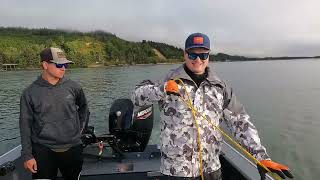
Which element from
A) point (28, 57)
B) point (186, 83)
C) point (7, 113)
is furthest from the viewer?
point (28, 57)

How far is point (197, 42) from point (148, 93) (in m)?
0.46

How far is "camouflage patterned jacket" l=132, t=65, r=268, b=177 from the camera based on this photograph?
92.4 inches

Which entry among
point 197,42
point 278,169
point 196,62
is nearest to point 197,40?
point 197,42

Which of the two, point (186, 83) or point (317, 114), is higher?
point (186, 83)

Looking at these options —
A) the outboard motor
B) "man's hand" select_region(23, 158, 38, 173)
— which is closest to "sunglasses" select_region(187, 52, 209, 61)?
"man's hand" select_region(23, 158, 38, 173)

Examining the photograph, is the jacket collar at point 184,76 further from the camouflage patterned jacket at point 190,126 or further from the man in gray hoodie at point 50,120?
the man in gray hoodie at point 50,120

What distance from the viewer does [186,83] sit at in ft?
7.75

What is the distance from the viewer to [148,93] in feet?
7.53

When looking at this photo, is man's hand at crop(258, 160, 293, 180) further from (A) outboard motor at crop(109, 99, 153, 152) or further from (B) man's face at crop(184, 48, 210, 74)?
(A) outboard motor at crop(109, 99, 153, 152)

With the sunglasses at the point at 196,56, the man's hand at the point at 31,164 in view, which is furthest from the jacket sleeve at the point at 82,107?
the sunglasses at the point at 196,56

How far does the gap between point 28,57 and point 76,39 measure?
47.1m

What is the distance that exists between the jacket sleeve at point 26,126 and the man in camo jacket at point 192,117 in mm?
1241

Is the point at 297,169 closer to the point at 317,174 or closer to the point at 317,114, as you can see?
the point at 317,174

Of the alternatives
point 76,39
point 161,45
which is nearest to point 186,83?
point 76,39
